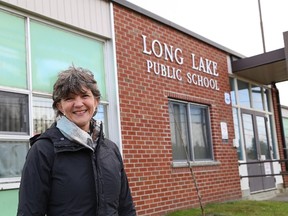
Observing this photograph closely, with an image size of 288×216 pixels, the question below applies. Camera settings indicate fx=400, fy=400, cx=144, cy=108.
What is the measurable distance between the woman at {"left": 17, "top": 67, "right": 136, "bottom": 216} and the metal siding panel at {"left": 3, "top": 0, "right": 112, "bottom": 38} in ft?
11.3

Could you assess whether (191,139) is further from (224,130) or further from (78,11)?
(78,11)

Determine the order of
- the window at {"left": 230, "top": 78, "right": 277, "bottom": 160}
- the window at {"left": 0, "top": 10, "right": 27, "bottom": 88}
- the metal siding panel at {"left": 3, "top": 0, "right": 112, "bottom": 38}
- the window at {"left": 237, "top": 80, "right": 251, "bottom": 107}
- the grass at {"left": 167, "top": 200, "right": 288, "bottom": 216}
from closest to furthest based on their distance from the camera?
the window at {"left": 0, "top": 10, "right": 27, "bottom": 88} → the metal siding panel at {"left": 3, "top": 0, "right": 112, "bottom": 38} → the grass at {"left": 167, "top": 200, "right": 288, "bottom": 216} → the window at {"left": 230, "top": 78, "right": 277, "bottom": 160} → the window at {"left": 237, "top": 80, "right": 251, "bottom": 107}

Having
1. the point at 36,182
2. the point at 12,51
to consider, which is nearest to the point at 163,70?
the point at 12,51

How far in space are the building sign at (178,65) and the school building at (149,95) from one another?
0.07ft

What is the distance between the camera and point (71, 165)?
1.99 m

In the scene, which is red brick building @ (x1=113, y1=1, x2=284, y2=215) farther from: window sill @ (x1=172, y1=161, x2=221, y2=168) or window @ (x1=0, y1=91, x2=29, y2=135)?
window @ (x1=0, y1=91, x2=29, y2=135)

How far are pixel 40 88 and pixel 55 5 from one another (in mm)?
1278

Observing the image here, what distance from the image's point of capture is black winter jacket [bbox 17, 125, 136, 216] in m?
1.92

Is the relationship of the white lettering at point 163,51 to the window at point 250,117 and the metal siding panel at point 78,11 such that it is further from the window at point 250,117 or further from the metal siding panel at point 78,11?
the window at point 250,117

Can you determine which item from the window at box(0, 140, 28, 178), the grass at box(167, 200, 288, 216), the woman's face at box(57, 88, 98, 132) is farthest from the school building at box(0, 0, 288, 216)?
the woman's face at box(57, 88, 98, 132)

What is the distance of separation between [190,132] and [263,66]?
121 inches

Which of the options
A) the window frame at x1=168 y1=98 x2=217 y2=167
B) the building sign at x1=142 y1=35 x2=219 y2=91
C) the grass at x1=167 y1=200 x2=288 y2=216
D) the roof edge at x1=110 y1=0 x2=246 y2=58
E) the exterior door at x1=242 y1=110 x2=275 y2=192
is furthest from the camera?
the exterior door at x1=242 y1=110 x2=275 y2=192

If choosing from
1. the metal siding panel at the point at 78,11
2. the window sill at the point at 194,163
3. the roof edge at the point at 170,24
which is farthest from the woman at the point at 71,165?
the window sill at the point at 194,163

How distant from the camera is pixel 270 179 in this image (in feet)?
36.7
